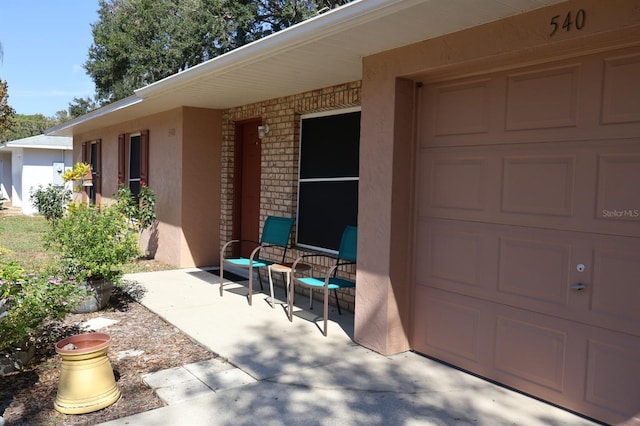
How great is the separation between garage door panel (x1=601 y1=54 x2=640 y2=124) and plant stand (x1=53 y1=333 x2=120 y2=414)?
3.56 metres

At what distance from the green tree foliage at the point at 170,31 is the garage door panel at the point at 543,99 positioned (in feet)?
44.9

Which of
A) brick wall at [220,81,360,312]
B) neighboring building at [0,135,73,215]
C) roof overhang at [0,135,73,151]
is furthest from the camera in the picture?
neighboring building at [0,135,73,215]

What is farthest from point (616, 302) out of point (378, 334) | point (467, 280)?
point (378, 334)

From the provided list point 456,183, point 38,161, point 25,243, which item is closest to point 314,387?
point 456,183

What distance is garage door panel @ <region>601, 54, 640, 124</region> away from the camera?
9.58ft

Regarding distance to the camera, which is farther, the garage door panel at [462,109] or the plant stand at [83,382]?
the garage door panel at [462,109]

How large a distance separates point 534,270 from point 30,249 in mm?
9948

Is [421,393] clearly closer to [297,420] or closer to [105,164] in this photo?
[297,420]

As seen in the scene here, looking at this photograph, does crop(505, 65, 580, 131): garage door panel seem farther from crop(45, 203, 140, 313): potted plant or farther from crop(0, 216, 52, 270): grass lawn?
crop(0, 216, 52, 270): grass lawn

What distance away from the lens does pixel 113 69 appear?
1989 cm

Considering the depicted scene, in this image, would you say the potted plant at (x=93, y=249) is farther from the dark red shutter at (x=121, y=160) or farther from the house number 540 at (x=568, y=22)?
the dark red shutter at (x=121, y=160)

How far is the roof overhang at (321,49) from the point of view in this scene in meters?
3.25

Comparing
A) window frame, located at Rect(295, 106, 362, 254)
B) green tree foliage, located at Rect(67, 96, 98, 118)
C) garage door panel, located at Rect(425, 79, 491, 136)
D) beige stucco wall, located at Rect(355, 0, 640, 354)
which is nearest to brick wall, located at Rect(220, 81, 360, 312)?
window frame, located at Rect(295, 106, 362, 254)

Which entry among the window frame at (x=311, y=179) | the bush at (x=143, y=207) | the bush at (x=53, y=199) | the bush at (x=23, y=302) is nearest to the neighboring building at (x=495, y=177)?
the window frame at (x=311, y=179)
